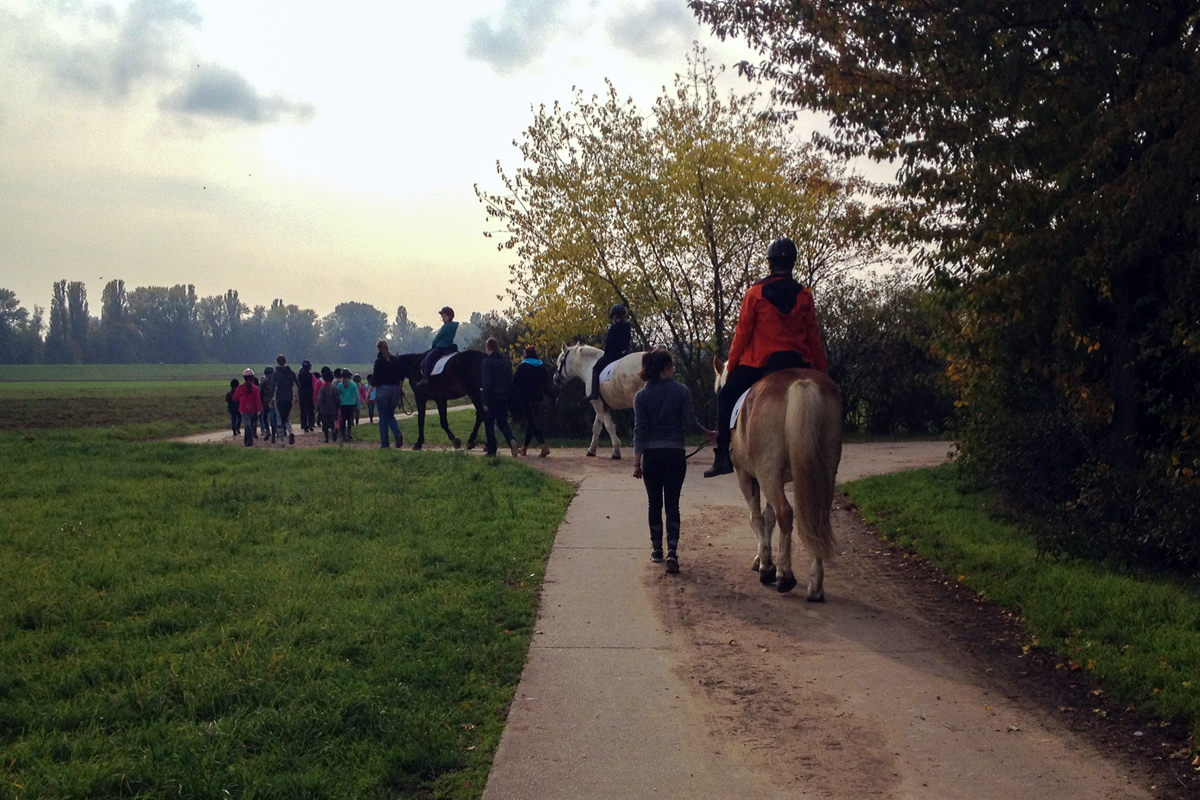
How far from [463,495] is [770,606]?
18.5 ft

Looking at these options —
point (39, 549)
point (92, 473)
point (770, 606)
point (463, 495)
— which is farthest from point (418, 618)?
point (92, 473)

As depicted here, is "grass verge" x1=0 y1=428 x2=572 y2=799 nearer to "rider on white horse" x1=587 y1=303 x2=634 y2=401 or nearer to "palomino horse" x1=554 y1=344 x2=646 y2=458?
"rider on white horse" x1=587 y1=303 x2=634 y2=401

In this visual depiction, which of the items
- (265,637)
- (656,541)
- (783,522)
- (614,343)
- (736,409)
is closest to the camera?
(265,637)

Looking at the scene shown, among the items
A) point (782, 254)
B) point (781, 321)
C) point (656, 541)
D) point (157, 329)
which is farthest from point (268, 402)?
point (157, 329)

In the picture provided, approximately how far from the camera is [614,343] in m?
17.0

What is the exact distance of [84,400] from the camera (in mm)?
53688

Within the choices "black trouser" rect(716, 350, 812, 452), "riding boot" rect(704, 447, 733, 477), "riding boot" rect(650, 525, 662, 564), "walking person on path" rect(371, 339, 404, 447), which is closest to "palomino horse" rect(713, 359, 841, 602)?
"black trouser" rect(716, 350, 812, 452)

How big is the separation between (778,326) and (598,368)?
946cm

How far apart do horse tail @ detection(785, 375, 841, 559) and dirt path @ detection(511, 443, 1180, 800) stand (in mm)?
594

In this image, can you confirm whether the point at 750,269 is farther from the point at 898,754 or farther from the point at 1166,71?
the point at 898,754

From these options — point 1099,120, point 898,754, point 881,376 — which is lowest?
point 898,754

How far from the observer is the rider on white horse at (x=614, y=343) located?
1625 cm

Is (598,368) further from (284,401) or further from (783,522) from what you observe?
(783,522)

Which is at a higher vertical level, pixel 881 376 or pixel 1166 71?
pixel 1166 71
